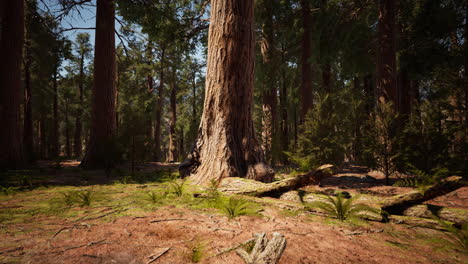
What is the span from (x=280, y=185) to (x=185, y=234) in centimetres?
197

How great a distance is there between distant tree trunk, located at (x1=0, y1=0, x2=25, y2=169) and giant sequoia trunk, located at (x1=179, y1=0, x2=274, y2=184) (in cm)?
725

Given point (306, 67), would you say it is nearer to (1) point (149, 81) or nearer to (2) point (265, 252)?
(2) point (265, 252)

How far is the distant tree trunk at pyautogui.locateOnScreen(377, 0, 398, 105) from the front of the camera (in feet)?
23.5

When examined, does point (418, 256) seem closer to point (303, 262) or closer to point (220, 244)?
point (303, 262)

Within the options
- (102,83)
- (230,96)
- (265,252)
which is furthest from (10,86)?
(265,252)

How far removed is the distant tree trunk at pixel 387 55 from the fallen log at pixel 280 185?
18.9 ft

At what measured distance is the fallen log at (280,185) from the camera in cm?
344

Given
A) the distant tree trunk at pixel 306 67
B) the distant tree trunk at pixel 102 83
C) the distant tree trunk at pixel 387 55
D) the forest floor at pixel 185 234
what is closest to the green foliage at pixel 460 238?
the forest floor at pixel 185 234

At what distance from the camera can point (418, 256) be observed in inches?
74.3

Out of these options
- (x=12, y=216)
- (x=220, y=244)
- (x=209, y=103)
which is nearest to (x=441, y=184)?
(x=220, y=244)

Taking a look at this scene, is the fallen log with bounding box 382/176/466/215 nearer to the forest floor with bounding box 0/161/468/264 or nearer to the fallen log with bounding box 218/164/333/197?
the forest floor with bounding box 0/161/468/264

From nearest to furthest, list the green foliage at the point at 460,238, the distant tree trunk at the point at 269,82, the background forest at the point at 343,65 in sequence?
the green foliage at the point at 460,238, the background forest at the point at 343,65, the distant tree trunk at the point at 269,82

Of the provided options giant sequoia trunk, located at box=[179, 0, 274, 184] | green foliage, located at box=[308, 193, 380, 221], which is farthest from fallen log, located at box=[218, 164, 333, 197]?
giant sequoia trunk, located at box=[179, 0, 274, 184]

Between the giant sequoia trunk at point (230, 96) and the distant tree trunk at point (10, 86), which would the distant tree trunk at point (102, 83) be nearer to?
the distant tree trunk at point (10, 86)
